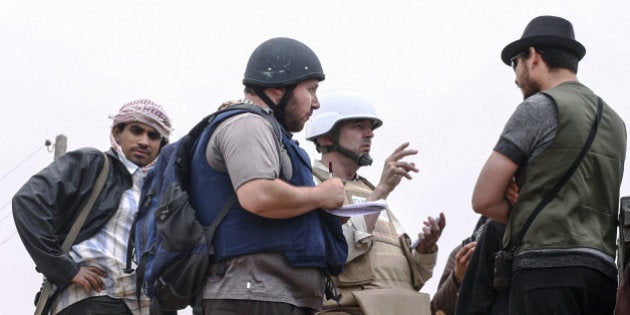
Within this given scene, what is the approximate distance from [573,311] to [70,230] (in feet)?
11.1

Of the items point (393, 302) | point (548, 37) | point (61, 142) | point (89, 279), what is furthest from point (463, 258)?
point (61, 142)

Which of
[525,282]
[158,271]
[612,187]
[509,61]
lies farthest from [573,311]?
[158,271]

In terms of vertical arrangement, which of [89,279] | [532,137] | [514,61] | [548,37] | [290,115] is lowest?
[89,279]

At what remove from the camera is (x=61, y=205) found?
298 inches

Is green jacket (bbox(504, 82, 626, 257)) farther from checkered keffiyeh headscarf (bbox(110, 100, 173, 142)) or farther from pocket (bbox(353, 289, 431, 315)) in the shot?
checkered keffiyeh headscarf (bbox(110, 100, 173, 142))

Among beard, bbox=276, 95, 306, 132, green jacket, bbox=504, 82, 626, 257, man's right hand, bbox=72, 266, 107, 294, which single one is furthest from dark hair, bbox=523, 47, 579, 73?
man's right hand, bbox=72, 266, 107, 294

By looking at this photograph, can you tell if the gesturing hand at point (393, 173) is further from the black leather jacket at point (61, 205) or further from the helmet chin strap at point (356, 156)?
the black leather jacket at point (61, 205)

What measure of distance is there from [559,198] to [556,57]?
0.88 metres

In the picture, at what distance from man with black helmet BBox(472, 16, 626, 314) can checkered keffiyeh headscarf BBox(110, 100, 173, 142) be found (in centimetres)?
307

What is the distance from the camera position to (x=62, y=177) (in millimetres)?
7562

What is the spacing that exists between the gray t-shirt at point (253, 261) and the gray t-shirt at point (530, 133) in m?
1.15

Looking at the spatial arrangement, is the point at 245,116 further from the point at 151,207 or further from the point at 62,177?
the point at 62,177

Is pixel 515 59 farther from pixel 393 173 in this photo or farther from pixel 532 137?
pixel 393 173

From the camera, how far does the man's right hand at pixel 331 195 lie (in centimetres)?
567
